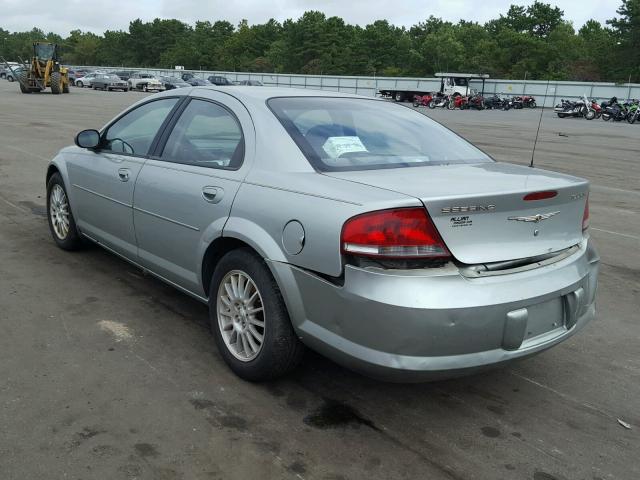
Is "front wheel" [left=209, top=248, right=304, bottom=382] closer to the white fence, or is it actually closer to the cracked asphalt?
the cracked asphalt

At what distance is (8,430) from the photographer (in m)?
2.87

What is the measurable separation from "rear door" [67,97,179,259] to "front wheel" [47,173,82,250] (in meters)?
0.28

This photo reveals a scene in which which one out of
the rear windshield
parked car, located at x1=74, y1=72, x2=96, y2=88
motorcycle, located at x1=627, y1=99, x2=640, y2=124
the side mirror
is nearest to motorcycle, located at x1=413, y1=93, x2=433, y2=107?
motorcycle, located at x1=627, y1=99, x2=640, y2=124

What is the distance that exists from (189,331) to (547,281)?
224 cm

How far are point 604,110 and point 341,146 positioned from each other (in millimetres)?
36986

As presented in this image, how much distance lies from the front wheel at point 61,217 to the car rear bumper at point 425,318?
319 cm

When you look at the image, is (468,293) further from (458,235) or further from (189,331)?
(189,331)

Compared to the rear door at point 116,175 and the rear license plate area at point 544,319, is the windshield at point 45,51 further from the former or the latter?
the rear license plate area at point 544,319

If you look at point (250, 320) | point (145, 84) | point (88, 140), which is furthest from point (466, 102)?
point (250, 320)

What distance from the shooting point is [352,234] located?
273cm

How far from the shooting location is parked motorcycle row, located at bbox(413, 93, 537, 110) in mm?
45469

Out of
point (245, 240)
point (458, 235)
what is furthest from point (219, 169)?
point (458, 235)

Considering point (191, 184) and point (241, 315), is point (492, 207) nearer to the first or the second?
point (241, 315)

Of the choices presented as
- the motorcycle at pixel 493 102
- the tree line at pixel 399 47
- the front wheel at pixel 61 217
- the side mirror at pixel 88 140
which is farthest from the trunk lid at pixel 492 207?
the tree line at pixel 399 47
